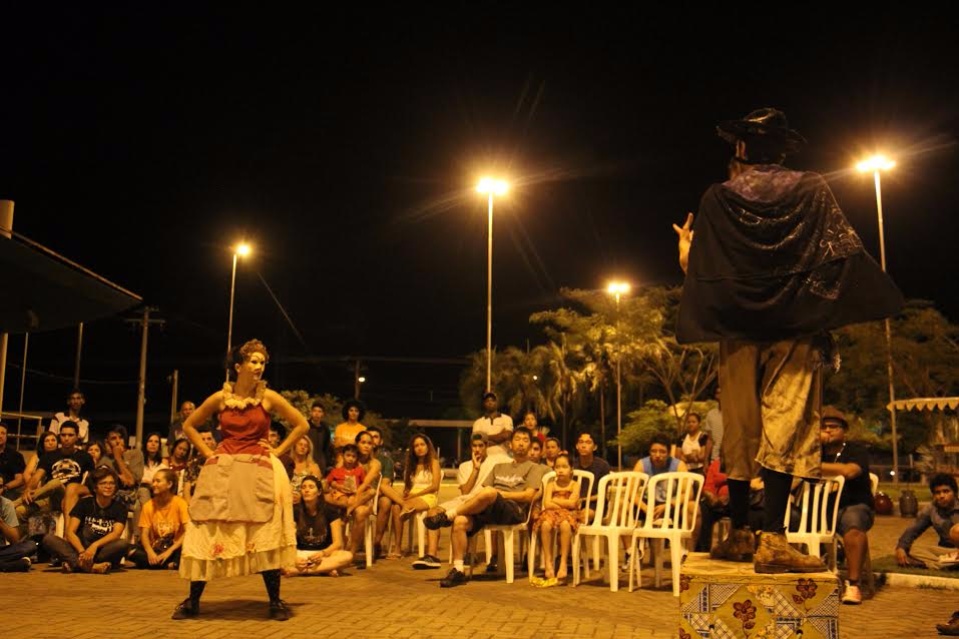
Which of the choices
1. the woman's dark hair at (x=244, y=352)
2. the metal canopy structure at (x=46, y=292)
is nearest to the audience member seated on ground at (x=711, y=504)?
the woman's dark hair at (x=244, y=352)

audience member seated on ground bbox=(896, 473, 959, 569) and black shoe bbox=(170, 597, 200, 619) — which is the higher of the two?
audience member seated on ground bbox=(896, 473, 959, 569)

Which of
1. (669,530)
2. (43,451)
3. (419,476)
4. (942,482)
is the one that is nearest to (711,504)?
(669,530)

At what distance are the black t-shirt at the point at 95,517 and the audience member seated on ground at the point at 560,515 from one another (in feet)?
14.5

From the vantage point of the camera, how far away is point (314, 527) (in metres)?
9.97

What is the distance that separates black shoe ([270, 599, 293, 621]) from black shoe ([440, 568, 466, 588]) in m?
2.23

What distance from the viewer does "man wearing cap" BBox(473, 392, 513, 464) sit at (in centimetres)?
1227

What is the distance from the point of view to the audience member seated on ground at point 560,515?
9.16 m

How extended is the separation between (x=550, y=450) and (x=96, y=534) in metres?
5.21

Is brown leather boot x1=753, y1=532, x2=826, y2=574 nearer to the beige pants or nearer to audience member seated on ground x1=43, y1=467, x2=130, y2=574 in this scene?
the beige pants

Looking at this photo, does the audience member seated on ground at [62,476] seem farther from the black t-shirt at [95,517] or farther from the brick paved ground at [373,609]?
the brick paved ground at [373,609]

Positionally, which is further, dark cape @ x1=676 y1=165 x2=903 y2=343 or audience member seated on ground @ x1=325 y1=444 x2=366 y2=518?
audience member seated on ground @ x1=325 y1=444 x2=366 y2=518

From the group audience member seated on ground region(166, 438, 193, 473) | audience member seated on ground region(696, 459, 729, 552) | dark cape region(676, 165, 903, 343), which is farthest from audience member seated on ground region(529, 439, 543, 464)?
dark cape region(676, 165, 903, 343)

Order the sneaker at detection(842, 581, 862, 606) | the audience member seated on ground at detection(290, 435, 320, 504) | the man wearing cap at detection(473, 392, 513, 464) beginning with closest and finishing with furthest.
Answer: the sneaker at detection(842, 581, 862, 606), the audience member seated on ground at detection(290, 435, 320, 504), the man wearing cap at detection(473, 392, 513, 464)

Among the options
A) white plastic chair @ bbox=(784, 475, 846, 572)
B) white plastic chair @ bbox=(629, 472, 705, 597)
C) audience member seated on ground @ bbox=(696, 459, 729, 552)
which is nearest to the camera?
white plastic chair @ bbox=(784, 475, 846, 572)
